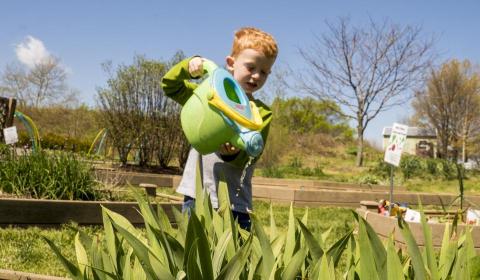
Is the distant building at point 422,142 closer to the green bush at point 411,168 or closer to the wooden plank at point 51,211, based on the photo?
the green bush at point 411,168

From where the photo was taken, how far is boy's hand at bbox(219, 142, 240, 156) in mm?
2693

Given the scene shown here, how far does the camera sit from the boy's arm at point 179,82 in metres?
2.83

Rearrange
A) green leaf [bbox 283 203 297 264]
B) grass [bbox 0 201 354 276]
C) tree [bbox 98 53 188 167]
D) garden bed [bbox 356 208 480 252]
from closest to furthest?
1. green leaf [bbox 283 203 297 264]
2. grass [bbox 0 201 354 276]
3. garden bed [bbox 356 208 480 252]
4. tree [bbox 98 53 188 167]

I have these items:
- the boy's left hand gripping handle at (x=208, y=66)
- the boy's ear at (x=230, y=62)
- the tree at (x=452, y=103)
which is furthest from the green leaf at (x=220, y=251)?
the tree at (x=452, y=103)

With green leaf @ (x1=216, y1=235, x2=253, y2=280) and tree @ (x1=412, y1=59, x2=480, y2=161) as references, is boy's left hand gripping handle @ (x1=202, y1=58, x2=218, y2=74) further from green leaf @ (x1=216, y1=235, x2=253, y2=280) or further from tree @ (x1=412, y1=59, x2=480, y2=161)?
tree @ (x1=412, y1=59, x2=480, y2=161)

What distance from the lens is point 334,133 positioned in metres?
44.2

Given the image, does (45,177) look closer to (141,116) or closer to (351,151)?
(141,116)

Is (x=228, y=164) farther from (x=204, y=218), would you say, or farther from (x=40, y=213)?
(x=40, y=213)

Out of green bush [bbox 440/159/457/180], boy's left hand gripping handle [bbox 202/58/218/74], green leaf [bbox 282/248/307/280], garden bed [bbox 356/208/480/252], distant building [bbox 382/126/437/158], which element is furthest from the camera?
distant building [bbox 382/126/437/158]

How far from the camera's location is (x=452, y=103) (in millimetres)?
39594

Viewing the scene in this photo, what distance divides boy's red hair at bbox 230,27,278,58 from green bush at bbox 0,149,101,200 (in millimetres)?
3154

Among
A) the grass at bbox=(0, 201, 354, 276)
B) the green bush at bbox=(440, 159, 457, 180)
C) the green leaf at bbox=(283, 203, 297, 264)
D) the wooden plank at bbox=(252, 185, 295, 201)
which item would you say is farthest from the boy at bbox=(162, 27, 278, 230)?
the green bush at bbox=(440, 159, 457, 180)

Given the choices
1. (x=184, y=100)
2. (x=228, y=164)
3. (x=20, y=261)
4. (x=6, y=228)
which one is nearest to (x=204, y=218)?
(x=228, y=164)

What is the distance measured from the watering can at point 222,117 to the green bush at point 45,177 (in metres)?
3.09
